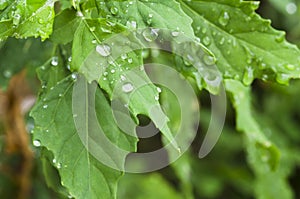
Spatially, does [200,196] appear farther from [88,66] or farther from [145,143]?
[88,66]

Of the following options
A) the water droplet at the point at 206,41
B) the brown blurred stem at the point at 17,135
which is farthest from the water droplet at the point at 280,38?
the brown blurred stem at the point at 17,135

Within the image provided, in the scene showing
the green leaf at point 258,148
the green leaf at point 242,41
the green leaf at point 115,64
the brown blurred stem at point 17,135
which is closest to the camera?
the green leaf at point 115,64

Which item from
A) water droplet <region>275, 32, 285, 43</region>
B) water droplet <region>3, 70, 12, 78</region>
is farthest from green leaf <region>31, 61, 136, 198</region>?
water droplet <region>3, 70, 12, 78</region>

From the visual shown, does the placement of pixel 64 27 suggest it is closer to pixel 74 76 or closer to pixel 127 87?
pixel 74 76

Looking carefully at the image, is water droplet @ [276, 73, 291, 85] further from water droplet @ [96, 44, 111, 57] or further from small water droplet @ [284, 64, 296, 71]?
water droplet @ [96, 44, 111, 57]

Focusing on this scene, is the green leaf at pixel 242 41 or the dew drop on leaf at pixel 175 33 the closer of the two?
the dew drop on leaf at pixel 175 33

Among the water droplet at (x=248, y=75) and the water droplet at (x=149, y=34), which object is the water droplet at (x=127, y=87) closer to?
the water droplet at (x=149, y=34)
